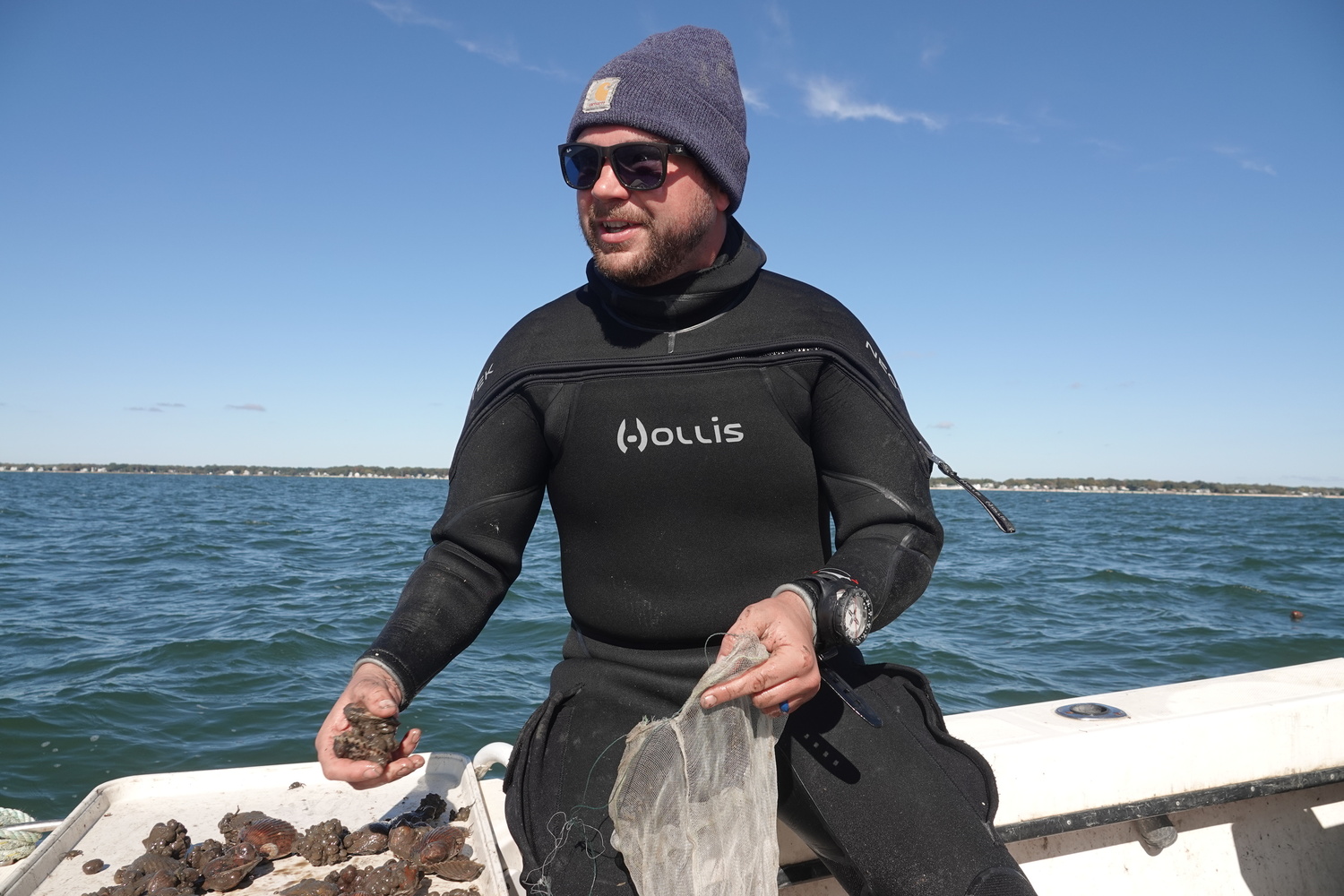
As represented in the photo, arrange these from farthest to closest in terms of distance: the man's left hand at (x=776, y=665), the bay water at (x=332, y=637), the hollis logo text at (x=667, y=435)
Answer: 1. the bay water at (x=332, y=637)
2. the hollis logo text at (x=667, y=435)
3. the man's left hand at (x=776, y=665)

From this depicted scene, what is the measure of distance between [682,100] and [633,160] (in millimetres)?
184

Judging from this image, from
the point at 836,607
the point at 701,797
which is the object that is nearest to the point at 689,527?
the point at 836,607

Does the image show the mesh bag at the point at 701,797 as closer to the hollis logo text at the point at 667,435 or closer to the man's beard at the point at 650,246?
the hollis logo text at the point at 667,435

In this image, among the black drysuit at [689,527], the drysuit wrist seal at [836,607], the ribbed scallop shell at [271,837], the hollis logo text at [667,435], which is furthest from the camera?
the ribbed scallop shell at [271,837]

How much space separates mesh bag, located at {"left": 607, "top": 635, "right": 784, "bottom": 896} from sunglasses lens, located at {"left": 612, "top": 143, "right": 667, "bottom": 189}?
3.61 ft

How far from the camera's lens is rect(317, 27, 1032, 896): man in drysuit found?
6.22 feet

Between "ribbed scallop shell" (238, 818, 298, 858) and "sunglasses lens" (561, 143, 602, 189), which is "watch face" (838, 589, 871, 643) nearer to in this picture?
"sunglasses lens" (561, 143, 602, 189)

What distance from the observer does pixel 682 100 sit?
82.4 inches

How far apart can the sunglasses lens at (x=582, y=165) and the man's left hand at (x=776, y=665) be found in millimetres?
1102

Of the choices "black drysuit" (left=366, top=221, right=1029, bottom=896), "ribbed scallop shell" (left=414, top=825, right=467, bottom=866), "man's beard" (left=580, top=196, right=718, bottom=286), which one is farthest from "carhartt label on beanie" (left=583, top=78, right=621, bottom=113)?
"ribbed scallop shell" (left=414, top=825, right=467, bottom=866)

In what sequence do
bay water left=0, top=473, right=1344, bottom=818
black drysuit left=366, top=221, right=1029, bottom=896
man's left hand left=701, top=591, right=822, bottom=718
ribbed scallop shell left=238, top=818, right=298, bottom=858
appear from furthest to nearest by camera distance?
1. bay water left=0, top=473, right=1344, bottom=818
2. ribbed scallop shell left=238, top=818, right=298, bottom=858
3. black drysuit left=366, top=221, right=1029, bottom=896
4. man's left hand left=701, top=591, right=822, bottom=718

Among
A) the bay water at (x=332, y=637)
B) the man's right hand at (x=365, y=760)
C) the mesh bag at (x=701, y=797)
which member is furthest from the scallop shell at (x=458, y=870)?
the bay water at (x=332, y=637)

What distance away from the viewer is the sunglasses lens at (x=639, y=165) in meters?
2.07

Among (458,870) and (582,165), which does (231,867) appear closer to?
(458,870)
